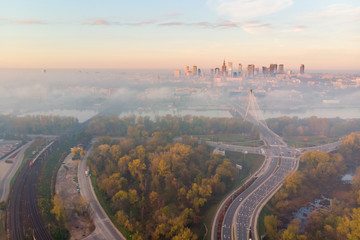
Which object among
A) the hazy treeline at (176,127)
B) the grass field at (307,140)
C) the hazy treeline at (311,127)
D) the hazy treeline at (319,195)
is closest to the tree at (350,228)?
the hazy treeline at (319,195)

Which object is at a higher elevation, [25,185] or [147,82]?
[147,82]

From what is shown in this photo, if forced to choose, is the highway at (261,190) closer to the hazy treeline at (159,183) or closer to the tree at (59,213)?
the hazy treeline at (159,183)

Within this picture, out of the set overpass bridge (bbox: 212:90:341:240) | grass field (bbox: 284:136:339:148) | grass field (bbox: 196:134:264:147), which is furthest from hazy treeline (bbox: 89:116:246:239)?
grass field (bbox: 284:136:339:148)

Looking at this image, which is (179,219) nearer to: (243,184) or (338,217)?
(243,184)

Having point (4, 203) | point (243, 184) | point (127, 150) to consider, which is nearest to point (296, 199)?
point (243, 184)

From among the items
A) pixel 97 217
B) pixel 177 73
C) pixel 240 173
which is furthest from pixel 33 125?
pixel 177 73

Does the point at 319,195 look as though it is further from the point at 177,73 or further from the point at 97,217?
the point at 177,73

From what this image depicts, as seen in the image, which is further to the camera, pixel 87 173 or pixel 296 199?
pixel 87 173
